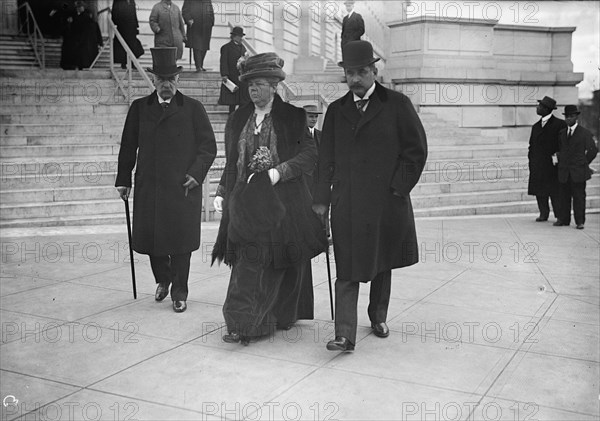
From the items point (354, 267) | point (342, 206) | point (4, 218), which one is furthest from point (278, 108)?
point (4, 218)

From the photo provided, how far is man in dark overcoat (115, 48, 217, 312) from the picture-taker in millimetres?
6738

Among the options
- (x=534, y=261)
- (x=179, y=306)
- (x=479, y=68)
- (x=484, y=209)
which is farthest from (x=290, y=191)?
(x=479, y=68)

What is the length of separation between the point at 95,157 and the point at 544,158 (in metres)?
7.39

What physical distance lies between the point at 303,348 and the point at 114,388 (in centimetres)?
141

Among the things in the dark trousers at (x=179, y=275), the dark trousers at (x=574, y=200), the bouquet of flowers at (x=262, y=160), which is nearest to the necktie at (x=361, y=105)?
the bouquet of flowers at (x=262, y=160)

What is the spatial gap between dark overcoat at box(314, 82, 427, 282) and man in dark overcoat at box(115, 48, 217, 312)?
155 centimetres

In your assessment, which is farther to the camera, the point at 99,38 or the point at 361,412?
the point at 99,38

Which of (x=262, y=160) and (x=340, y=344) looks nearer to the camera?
(x=340, y=344)

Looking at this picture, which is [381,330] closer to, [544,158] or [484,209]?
[544,158]

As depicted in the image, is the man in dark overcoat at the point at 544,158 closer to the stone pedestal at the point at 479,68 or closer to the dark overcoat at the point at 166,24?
the stone pedestal at the point at 479,68

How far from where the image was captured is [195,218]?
270 inches

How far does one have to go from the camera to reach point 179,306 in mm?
6777

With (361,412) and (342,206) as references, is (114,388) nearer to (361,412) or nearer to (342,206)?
(361,412)

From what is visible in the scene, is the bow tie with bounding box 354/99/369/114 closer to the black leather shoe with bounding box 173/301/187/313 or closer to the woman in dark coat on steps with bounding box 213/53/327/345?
the woman in dark coat on steps with bounding box 213/53/327/345
